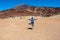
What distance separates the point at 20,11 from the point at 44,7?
9.81 m

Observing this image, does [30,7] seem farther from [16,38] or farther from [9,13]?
[16,38]

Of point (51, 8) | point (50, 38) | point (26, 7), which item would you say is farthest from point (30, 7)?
point (50, 38)

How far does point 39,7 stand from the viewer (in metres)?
81.1

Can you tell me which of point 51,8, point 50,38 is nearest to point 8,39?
point 50,38

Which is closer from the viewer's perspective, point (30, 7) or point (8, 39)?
point (8, 39)

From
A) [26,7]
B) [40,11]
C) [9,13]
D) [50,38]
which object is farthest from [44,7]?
[50,38]

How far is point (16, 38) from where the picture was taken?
40.9ft

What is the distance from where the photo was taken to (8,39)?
39.8ft

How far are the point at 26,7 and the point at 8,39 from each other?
2809 inches

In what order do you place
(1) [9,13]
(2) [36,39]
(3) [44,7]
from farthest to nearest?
(3) [44,7] → (1) [9,13] → (2) [36,39]

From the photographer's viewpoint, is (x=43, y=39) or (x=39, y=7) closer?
(x=43, y=39)

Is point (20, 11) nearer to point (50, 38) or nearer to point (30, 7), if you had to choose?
point (30, 7)

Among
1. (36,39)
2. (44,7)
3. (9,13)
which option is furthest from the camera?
(44,7)

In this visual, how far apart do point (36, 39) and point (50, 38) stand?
97 cm
